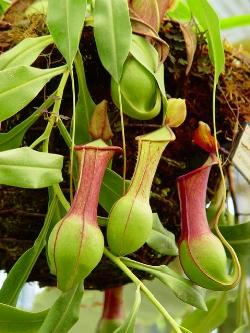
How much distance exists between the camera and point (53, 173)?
581mm

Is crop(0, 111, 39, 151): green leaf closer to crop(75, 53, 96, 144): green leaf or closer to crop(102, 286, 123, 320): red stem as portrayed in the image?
crop(75, 53, 96, 144): green leaf

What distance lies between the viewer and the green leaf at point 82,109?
26.9 inches

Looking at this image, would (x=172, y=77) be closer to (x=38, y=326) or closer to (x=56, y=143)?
(x=56, y=143)

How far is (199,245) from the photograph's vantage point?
620mm

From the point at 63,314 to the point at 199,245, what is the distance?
158mm

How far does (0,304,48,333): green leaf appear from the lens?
630mm

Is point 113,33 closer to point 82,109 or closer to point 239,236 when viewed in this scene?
point 82,109

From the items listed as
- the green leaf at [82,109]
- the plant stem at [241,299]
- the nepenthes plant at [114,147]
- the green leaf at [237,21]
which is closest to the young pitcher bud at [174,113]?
the nepenthes plant at [114,147]

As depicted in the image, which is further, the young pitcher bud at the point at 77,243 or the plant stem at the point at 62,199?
the plant stem at the point at 62,199

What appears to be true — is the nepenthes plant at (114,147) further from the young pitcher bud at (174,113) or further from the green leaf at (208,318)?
the green leaf at (208,318)

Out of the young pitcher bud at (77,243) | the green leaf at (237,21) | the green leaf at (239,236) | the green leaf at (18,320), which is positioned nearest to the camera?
the young pitcher bud at (77,243)

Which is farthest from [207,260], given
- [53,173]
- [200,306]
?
[53,173]

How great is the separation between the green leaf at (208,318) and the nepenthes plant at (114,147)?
0.60ft

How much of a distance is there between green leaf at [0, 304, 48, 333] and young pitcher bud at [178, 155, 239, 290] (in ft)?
0.58
